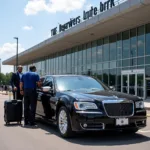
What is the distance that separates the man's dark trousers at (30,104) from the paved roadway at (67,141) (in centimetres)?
→ 77

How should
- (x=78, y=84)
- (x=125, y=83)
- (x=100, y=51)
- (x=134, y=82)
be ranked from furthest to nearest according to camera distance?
(x=100, y=51) → (x=125, y=83) → (x=134, y=82) → (x=78, y=84)

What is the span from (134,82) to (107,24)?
4.92m

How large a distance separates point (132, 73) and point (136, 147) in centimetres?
1842

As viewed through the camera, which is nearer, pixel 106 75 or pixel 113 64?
pixel 113 64

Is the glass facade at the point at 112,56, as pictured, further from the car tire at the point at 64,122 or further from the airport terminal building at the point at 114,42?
the car tire at the point at 64,122

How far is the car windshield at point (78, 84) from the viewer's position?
316 inches

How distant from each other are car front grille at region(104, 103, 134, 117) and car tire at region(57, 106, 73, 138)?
3.02ft

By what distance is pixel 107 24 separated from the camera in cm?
2352

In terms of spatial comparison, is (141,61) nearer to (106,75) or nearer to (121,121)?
(106,75)

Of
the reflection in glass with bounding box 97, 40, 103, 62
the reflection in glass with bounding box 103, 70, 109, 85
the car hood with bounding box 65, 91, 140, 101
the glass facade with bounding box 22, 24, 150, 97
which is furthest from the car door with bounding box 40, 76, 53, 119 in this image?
the reflection in glass with bounding box 97, 40, 103, 62

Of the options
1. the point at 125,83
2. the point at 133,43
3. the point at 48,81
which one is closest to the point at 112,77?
the point at 125,83

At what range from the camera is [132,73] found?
24.1 meters

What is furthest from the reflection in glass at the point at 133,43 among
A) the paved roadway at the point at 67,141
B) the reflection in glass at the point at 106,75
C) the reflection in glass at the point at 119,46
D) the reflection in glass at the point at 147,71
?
the paved roadway at the point at 67,141

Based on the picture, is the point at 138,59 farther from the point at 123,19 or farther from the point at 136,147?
the point at 136,147
